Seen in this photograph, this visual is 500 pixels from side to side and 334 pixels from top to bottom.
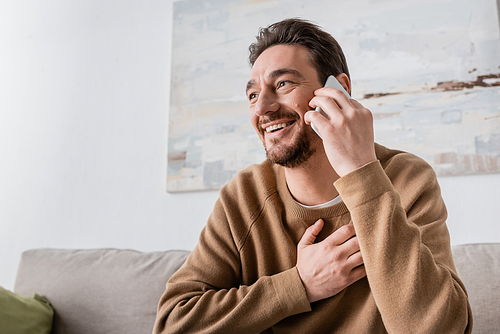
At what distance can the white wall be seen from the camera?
2203 mm

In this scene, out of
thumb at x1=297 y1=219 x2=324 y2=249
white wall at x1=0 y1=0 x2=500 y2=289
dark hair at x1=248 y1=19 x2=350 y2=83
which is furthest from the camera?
white wall at x1=0 y1=0 x2=500 y2=289

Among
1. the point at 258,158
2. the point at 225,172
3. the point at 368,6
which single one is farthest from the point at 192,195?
the point at 368,6

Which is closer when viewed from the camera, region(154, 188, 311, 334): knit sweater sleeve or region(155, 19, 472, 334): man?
region(155, 19, 472, 334): man

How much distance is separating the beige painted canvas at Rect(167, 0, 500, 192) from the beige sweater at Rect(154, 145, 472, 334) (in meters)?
0.69

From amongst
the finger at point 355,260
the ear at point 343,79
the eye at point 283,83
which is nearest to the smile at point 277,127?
the eye at point 283,83

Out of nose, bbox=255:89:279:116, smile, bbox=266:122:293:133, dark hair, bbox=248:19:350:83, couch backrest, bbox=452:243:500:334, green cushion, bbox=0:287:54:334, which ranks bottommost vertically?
green cushion, bbox=0:287:54:334

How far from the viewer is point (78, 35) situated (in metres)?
2.57

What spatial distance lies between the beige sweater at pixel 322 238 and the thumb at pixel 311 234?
0.03 meters

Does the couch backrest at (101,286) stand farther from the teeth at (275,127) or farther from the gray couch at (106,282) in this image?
the teeth at (275,127)

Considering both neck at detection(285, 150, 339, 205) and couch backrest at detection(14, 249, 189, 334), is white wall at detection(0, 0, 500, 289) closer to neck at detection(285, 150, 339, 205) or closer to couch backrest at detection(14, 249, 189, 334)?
couch backrest at detection(14, 249, 189, 334)

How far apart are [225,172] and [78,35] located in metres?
1.37

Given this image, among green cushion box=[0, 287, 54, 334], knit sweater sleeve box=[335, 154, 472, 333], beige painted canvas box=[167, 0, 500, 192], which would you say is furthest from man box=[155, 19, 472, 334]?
green cushion box=[0, 287, 54, 334]

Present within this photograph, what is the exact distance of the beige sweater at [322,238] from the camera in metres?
0.85

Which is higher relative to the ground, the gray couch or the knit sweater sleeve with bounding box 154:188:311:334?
the knit sweater sleeve with bounding box 154:188:311:334
